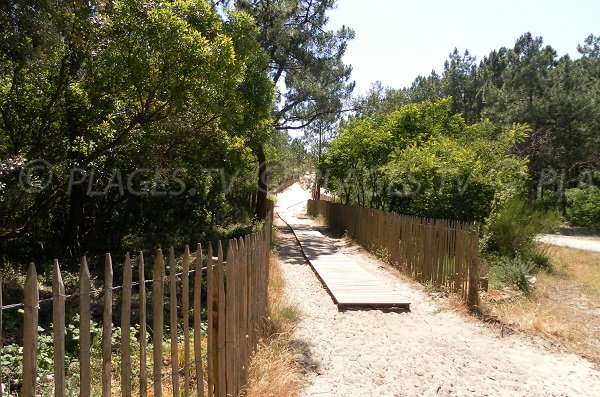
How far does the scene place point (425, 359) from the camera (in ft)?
18.2

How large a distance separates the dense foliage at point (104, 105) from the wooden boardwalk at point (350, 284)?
347cm

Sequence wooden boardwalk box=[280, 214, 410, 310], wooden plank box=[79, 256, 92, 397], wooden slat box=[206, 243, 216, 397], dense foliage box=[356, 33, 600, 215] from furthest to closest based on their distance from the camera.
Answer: dense foliage box=[356, 33, 600, 215] < wooden boardwalk box=[280, 214, 410, 310] < wooden slat box=[206, 243, 216, 397] < wooden plank box=[79, 256, 92, 397]

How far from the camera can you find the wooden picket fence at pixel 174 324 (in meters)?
2.06

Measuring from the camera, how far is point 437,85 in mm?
42375

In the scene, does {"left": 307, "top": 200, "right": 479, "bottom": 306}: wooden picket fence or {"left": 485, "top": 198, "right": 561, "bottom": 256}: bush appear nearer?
{"left": 307, "top": 200, "right": 479, "bottom": 306}: wooden picket fence

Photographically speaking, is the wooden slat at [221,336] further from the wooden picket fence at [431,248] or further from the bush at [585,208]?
the bush at [585,208]

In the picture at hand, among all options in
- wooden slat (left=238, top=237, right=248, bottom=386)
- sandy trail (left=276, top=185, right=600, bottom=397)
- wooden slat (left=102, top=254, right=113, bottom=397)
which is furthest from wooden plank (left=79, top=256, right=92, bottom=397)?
sandy trail (left=276, top=185, right=600, bottom=397)

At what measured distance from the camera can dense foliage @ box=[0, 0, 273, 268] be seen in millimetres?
7305

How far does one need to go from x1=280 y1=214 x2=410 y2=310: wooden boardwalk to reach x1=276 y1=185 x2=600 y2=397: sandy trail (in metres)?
0.27

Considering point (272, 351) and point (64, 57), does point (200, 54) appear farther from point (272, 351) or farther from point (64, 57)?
point (272, 351)

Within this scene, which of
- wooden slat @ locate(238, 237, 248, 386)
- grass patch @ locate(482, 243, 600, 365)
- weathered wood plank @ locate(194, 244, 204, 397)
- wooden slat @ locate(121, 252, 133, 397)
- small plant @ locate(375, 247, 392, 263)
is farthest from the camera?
small plant @ locate(375, 247, 392, 263)

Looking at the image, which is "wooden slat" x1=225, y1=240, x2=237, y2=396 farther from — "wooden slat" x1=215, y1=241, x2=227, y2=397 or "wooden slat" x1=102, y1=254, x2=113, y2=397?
"wooden slat" x1=102, y1=254, x2=113, y2=397

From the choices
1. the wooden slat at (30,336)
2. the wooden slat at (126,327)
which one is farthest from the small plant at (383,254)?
the wooden slat at (30,336)

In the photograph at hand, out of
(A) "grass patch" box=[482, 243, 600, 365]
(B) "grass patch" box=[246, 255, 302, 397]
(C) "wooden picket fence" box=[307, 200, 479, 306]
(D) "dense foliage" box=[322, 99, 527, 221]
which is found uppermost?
(D) "dense foliage" box=[322, 99, 527, 221]
